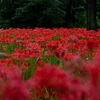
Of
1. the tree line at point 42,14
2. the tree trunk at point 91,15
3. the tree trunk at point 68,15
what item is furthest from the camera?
the tree trunk at point 68,15

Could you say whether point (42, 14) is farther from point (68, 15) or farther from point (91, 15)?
point (91, 15)

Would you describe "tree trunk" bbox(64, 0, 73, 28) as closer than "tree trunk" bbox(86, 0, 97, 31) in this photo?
No

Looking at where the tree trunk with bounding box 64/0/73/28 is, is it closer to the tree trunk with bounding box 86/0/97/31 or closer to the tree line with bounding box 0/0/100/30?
the tree line with bounding box 0/0/100/30

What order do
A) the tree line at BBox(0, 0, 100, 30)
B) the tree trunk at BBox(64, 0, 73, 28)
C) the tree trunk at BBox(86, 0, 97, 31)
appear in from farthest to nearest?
the tree trunk at BBox(64, 0, 73, 28) < the tree line at BBox(0, 0, 100, 30) < the tree trunk at BBox(86, 0, 97, 31)

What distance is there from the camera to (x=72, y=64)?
96cm

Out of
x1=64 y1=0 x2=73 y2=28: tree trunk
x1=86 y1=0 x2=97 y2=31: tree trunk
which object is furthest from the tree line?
x1=86 y1=0 x2=97 y2=31: tree trunk

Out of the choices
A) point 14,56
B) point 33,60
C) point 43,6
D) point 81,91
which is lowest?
point 33,60

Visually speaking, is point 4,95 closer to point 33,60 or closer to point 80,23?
point 33,60

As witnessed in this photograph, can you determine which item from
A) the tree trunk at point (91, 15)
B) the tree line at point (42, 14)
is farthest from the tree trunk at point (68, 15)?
the tree trunk at point (91, 15)

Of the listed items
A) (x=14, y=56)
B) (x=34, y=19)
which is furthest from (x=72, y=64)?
(x=34, y=19)

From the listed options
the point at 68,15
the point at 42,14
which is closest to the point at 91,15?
the point at 42,14

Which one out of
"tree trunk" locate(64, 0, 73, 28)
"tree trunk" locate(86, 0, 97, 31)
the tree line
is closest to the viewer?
"tree trunk" locate(86, 0, 97, 31)

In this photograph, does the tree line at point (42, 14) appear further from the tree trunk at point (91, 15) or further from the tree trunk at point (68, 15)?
the tree trunk at point (91, 15)

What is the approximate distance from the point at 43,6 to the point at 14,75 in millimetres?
13301
